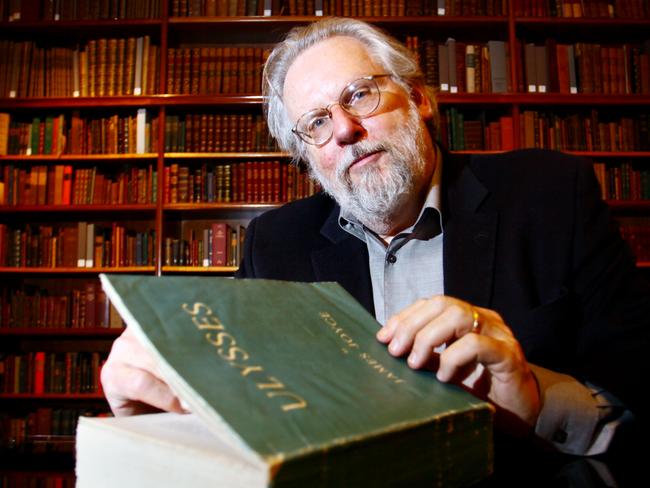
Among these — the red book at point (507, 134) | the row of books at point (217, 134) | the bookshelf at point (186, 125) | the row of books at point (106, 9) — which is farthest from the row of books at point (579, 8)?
the row of books at point (106, 9)

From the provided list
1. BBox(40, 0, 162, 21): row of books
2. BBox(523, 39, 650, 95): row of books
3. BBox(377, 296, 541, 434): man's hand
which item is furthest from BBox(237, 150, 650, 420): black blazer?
BBox(40, 0, 162, 21): row of books

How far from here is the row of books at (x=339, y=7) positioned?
3.15 m

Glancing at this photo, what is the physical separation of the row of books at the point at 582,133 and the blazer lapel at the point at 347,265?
2.25 metres

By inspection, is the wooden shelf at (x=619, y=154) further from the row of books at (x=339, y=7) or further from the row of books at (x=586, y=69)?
the row of books at (x=339, y=7)

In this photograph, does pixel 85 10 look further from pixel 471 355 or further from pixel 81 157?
pixel 471 355

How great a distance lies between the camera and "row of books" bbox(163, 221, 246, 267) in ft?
10.2

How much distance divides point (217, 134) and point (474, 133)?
1588mm

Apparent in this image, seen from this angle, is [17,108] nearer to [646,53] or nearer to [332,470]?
[332,470]

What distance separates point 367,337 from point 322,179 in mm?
874

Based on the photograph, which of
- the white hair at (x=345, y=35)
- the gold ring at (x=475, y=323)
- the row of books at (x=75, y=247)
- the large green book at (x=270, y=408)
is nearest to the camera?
the large green book at (x=270, y=408)

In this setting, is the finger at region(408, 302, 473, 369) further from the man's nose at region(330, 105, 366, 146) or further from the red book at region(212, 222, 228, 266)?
the red book at region(212, 222, 228, 266)

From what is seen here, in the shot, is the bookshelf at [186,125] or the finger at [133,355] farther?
the bookshelf at [186,125]

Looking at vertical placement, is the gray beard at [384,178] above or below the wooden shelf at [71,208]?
above

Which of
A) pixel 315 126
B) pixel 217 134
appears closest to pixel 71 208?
pixel 217 134
